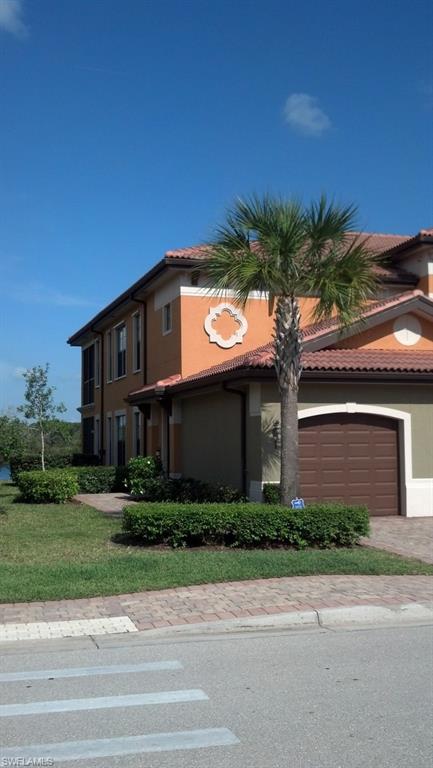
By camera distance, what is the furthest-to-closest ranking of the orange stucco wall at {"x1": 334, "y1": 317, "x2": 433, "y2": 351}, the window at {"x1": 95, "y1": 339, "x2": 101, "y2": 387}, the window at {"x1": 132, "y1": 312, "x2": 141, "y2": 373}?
the window at {"x1": 95, "y1": 339, "x2": 101, "y2": 387} < the window at {"x1": 132, "y1": 312, "x2": 141, "y2": 373} < the orange stucco wall at {"x1": 334, "y1": 317, "x2": 433, "y2": 351}

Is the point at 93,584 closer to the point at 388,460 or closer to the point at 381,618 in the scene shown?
the point at 381,618

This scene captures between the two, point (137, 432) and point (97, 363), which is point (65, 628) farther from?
point (97, 363)

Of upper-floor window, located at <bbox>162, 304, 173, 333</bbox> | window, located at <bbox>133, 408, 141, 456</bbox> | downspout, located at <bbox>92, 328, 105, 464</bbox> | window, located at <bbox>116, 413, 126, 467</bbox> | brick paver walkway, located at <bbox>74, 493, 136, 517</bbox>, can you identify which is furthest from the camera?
downspout, located at <bbox>92, 328, 105, 464</bbox>

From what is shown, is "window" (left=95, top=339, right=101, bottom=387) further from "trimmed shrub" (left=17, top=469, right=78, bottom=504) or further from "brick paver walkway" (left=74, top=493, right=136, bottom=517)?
"trimmed shrub" (left=17, top=469, right=78, bottom=504)

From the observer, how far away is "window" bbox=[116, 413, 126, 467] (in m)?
29.1

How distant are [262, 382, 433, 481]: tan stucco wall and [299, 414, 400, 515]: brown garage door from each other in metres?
0.40

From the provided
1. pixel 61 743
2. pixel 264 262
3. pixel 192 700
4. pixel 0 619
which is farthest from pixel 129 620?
pixel 264 262

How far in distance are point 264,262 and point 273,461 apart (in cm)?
456

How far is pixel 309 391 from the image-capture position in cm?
1625

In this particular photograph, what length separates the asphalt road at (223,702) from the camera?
454 cm

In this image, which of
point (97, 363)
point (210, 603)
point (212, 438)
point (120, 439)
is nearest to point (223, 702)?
point (210, 603)

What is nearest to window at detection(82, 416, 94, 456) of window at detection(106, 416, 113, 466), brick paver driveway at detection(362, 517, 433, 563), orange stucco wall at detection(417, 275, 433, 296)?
window at detection(106, 416, 113, 466)

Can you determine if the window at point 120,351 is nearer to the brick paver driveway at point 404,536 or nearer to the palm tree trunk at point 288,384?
the brick paver driveway at point 404,536

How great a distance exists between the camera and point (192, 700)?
557cm
